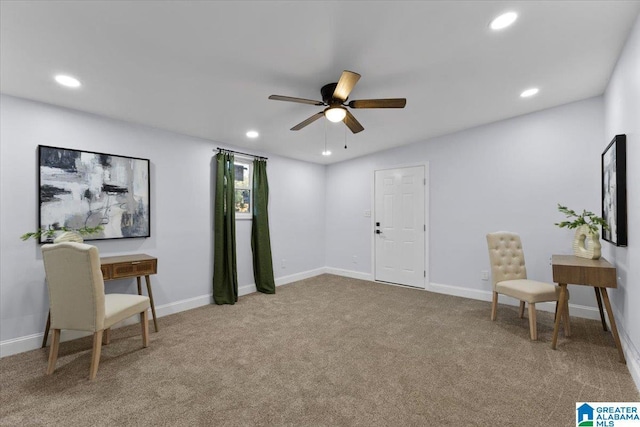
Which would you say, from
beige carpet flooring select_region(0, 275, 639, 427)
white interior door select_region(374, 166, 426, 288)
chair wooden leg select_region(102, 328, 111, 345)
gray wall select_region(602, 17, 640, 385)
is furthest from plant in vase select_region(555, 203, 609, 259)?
chair wooden leg select_region(102, 328, 111, 345)

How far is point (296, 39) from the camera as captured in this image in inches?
79.0

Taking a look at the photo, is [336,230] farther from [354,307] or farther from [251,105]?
[251,105]

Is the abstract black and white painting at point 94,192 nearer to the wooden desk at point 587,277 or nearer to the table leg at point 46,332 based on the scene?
the table leg at point 46,332

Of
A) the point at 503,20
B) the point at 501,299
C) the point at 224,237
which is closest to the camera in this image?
the point at 503,20

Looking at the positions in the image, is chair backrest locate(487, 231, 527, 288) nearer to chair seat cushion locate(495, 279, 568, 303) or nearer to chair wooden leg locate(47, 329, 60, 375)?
chair seat cushion locate(495, 279, 568, 303)

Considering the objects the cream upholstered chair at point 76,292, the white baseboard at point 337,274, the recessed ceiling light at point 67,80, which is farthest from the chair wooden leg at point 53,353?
the recessed ceiling light at point 67,80

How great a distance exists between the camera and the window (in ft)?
15.1

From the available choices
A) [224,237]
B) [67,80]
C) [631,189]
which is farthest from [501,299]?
[67,80]

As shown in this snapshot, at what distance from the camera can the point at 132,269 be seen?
117 inches

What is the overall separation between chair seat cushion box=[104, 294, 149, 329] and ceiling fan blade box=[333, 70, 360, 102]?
2.54 m

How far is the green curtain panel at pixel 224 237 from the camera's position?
4.12 m

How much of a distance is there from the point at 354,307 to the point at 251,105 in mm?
2815

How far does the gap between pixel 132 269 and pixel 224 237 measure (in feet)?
4.53

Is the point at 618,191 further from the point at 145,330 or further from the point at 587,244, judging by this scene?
the point at 145,330
